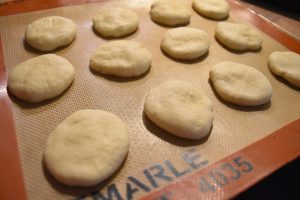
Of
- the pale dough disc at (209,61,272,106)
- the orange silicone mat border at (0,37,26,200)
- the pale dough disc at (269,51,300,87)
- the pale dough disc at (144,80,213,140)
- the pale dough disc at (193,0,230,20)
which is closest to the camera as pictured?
the orange silicone mat border at (0,37,26,200)

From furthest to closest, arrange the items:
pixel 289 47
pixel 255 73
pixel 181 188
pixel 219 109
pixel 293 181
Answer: pixel 289 47 → pixel 293 181 → pixel 255 73 → pixel 219 109 → pixel 181 188

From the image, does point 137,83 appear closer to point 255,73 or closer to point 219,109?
point 219,109

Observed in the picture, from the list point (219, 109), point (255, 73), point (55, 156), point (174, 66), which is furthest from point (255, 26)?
point (55, 156)

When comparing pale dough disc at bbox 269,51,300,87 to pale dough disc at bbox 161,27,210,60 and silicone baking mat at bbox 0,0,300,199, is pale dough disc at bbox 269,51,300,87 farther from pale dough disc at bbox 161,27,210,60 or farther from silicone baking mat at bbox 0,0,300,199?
pale dough disc at bbox 161,27,210,60

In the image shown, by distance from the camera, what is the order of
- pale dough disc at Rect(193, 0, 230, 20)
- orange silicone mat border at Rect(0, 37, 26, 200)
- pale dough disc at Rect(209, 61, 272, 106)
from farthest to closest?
1. pale dough disc at Rect(193, 0, 230, 20)
2. pale dough disc at Rect(209, 61, 272, 106)
3. orange silicone mat border at Rect(0, 37, 26, 200)

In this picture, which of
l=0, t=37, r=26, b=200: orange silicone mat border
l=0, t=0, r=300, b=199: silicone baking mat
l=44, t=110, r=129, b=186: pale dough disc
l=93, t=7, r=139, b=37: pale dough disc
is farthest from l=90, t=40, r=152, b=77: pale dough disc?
l=0, t=37, r=26, b=200: orange silicone mat border
